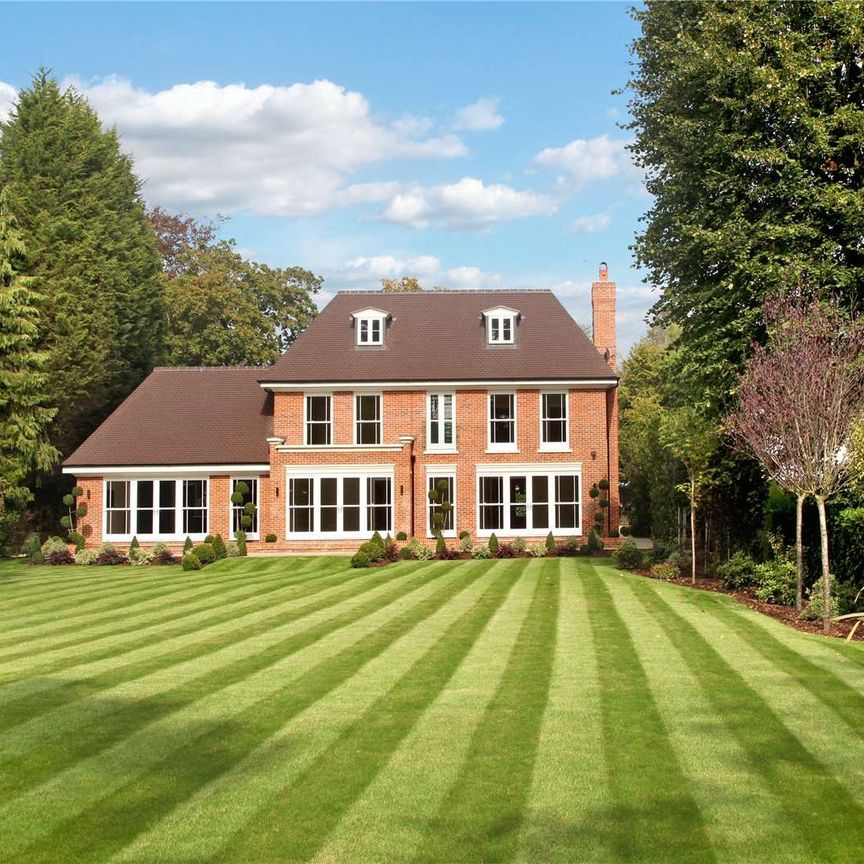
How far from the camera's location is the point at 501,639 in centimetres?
1476

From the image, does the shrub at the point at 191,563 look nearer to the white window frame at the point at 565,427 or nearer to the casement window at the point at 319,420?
the casement window at the point at 319,420

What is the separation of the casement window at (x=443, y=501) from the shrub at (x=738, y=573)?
14688 millimetres

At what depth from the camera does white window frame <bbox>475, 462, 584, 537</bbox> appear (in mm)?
36469

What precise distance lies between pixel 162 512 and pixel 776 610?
990 inches

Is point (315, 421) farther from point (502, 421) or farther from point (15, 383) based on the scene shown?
point (15, 383)

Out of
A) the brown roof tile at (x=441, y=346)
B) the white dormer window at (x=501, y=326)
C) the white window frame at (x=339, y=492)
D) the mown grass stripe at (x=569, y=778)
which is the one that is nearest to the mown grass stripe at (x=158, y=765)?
the mown grass stripe at (x=569, y=778)

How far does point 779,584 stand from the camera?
1977 centimetres

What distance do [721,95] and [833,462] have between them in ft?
31.1

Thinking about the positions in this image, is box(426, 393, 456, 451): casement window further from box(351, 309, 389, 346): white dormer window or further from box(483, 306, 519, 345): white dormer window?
box(351, 309, 389, 346): white dormer window

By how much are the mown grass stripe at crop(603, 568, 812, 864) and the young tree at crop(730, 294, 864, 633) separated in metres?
5.33

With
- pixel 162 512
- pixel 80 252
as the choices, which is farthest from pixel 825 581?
pixel 80 252

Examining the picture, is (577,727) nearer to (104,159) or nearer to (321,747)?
(321,747)

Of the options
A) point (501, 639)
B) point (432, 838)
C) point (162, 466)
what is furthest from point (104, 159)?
point (432, 838)

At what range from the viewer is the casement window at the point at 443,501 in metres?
35.9
